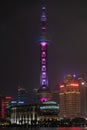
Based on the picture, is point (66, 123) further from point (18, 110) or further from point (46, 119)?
point (18, 110)

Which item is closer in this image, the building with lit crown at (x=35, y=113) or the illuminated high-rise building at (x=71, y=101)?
the building with lit crown at (x=35, y=113)

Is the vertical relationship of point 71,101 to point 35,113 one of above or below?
above

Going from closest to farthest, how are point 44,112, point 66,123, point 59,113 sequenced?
point 66,123 → point 44,112 → point 59,113

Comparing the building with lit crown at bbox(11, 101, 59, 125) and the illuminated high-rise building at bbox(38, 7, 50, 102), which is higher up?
the illuminated high-rise building at bbox(38, 7, 50, 102)

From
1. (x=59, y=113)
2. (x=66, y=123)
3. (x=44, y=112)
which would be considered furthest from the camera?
(x=59, y=113)

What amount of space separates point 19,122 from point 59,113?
20390 mm

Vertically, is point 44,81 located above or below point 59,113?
above

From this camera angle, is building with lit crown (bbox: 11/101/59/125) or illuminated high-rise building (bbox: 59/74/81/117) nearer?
building with lit crown (bbox: 11/101/59/125)

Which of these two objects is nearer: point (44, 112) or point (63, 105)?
point (44, 112)

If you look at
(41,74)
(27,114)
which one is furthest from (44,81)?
(27,114)

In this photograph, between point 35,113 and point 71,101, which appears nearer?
point 35,113

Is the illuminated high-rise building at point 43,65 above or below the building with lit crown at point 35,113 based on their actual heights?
above

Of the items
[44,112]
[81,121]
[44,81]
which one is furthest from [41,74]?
[81,121]

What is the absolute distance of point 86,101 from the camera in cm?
19725
